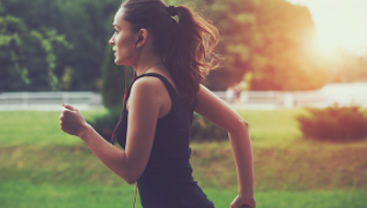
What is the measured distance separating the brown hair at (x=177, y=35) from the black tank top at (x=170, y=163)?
81 millimetres

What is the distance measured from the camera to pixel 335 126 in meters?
11.0

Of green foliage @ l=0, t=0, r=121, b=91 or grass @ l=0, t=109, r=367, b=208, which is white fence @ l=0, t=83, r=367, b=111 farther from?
grass @ l=0, t=109, r=367, b=208

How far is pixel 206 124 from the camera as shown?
36.1 feet

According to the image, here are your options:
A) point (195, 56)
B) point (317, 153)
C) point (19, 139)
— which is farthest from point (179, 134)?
point (19, 139)

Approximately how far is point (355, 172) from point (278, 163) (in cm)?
149

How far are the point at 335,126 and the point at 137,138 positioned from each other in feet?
33.5

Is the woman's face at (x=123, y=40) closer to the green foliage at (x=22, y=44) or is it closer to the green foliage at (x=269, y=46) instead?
the green foliage at (x=22, y=44)

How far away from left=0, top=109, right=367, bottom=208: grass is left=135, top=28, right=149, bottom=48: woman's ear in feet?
19.6

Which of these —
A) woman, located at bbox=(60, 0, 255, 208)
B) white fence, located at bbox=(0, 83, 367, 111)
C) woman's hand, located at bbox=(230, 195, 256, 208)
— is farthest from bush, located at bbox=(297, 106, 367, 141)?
white fence, located at bbox=(0, 83, 367, 111)

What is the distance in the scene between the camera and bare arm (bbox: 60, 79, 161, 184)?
1455mm

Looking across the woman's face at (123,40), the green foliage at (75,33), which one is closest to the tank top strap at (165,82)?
the woman's face at (123,40)

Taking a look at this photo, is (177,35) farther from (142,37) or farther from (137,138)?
(137,138)

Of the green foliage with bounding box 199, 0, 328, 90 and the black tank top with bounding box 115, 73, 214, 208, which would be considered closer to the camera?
the black tank top with bounding box 115, 73, 214, 208

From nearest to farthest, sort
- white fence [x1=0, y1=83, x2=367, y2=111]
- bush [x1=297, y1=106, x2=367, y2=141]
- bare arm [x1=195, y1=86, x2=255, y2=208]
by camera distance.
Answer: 1. bare arm [x1=195, y1=86, x2=255, y2=208]
2. bush [x1=297, y1=106, x2=367, y2=141]
3. white fence [x1=0, y1=83, x2=367, y2=111]
